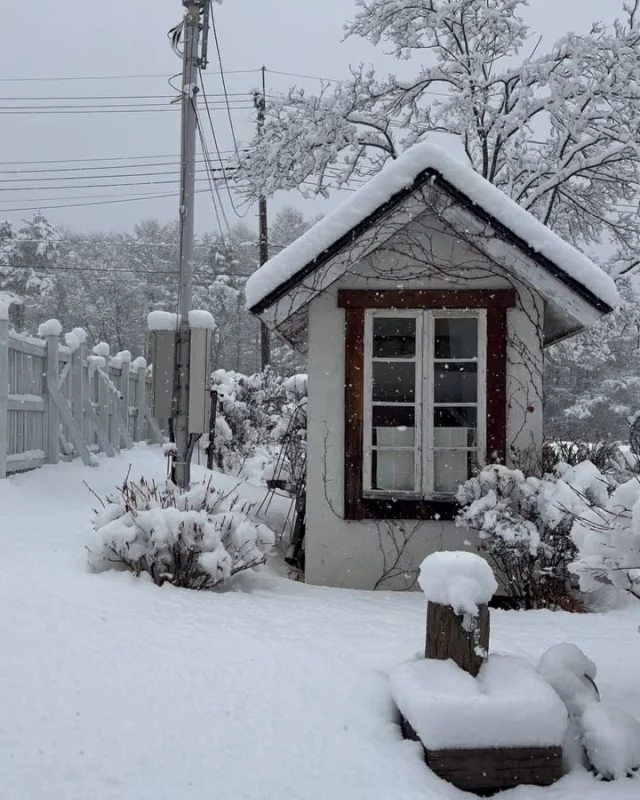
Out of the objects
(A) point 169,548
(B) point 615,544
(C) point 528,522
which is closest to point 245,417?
(A) point 169,548

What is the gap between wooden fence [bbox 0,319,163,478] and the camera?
8.66 m

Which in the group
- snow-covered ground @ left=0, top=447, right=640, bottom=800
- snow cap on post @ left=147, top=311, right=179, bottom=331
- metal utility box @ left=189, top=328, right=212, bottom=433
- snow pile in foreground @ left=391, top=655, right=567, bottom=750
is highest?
snow cap on post @ left=147, top=311, right=179, bottom=331

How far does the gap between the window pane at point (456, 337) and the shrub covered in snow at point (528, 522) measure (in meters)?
1.19

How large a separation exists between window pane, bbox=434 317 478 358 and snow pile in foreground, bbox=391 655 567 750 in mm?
3828

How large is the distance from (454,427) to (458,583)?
334cm

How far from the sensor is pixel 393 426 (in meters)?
6.75

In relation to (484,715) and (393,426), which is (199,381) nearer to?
(393,426)

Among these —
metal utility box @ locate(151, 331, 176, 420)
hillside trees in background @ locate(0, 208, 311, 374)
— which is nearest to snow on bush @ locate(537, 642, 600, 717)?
metal utility box @ locate(151, 331, 176, 420)

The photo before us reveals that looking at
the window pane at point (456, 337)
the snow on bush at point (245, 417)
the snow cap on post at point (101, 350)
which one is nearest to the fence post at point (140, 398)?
the snow on bush at point (245, 417)

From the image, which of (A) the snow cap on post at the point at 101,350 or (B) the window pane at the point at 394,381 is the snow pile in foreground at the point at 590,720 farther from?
(A) the snow cap on post at the point at 101,350

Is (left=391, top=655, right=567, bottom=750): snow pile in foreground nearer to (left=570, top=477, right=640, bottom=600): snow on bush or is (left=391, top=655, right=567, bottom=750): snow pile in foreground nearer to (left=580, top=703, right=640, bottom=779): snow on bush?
(left=580, top=703, right=640, bottom=779): snow on bush

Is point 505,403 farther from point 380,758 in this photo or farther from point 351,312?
point 380,758

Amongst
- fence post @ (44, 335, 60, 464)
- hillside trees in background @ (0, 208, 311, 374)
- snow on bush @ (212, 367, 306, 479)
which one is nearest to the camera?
fence post @ (44, 335, 60, 464)

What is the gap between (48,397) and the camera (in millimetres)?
9906
